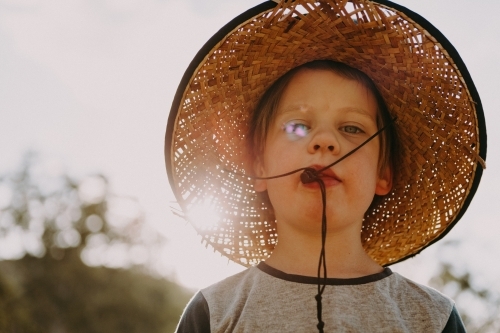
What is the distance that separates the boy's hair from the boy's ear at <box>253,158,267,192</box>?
3 centimetres

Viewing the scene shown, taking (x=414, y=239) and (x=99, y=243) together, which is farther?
(x=99, y=243)

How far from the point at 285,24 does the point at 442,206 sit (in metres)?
0.93

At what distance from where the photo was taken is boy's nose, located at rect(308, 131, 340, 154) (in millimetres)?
1755

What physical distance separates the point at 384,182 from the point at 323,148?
536 millimetres

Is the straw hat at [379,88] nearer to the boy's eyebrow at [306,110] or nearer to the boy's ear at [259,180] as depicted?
the boy's ear at [259,180]

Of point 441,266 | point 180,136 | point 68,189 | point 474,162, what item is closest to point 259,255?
point 180,136

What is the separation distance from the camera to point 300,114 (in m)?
1.88

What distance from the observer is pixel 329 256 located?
6.07ft

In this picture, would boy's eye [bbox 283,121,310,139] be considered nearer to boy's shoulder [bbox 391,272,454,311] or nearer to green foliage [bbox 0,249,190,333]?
boy's shoulder [bbox 391,272,454,311]

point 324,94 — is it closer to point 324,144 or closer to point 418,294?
point 324,144

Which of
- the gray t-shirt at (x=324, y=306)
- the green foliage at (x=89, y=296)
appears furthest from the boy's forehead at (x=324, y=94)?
the green foliage at (x=89, y=296)

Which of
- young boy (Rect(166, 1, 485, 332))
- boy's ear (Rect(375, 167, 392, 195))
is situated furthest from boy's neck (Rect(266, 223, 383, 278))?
boy's ear (Rect(375, 167, 392, 195))

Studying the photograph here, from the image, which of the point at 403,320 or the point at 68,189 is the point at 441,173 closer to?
the point at 403,320

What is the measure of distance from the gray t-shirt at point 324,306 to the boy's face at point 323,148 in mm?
227
